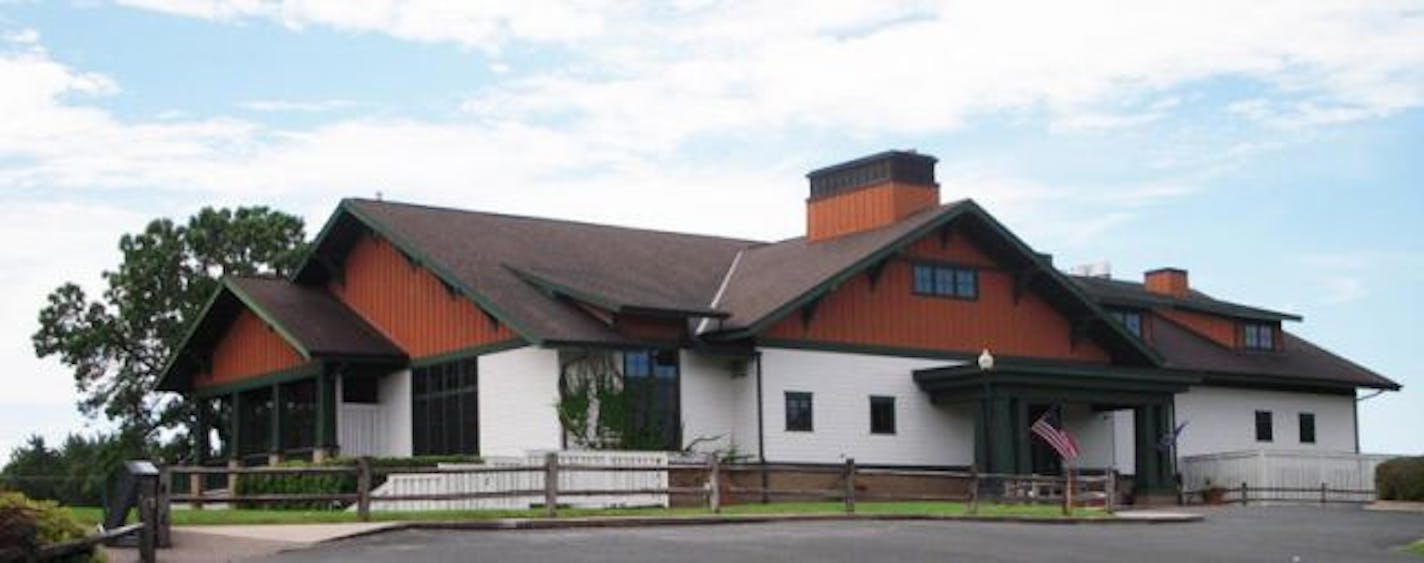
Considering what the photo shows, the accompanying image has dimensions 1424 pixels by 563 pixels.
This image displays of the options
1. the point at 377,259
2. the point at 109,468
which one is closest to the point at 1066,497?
the point at 377,259

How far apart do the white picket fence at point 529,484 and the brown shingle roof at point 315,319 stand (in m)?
6.35

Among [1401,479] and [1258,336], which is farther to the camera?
[1258,336]

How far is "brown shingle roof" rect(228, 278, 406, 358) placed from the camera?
42312 millimetres

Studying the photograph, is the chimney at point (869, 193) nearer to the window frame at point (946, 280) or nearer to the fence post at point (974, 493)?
the window frame at point (946, 280)

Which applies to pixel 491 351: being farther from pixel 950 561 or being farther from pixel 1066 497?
pixel 950 561

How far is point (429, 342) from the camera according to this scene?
42250 millimetres

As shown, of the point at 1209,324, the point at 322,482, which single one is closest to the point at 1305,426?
the point at 1209,324

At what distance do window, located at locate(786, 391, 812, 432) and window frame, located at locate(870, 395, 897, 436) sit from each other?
1.91 meters

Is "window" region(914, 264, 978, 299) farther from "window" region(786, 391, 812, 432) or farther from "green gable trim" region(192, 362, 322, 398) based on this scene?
"green gable trim" region(192, 362, 322, 398)

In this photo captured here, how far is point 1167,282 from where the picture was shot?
56.9m

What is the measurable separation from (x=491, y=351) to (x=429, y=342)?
8.25 feet

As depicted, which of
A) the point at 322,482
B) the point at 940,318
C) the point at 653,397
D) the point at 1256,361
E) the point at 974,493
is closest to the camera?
the point at 974,493

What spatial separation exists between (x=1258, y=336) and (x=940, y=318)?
14.2 meters

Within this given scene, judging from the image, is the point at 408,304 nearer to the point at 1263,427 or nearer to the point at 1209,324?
the point at 1263,427
